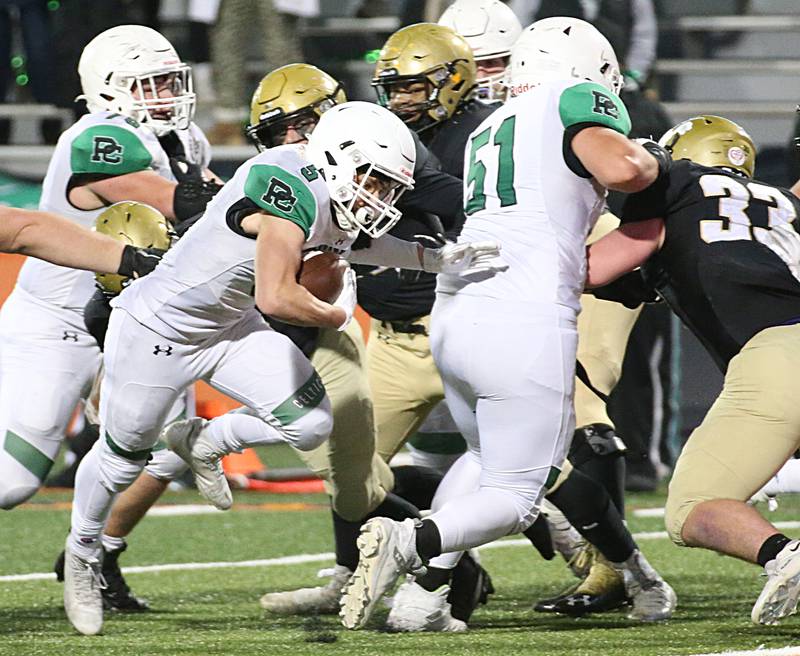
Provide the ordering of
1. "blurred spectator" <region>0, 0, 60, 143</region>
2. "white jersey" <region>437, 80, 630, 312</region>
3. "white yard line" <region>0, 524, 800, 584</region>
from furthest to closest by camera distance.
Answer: "blurred spectator" <region>0, 0, 60, 143</region>
"white yard line" <region>0, 524, 800, 584</region>
"white jersey" <region>437, 80, 630, 312</region>

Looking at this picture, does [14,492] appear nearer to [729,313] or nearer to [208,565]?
[208,565]

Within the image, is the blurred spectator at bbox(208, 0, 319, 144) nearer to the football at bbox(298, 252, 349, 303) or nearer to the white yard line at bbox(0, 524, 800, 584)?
the white yard line at bbox(0, 524, 800, 584)

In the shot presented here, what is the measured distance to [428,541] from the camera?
12.9 ft

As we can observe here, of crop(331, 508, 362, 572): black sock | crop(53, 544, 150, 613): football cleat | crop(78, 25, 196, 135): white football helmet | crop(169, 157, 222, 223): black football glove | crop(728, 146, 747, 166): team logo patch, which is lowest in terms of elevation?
crop(53, 544, 150, 613): football cleat

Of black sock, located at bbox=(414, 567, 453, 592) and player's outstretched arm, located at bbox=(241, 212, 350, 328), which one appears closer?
player's outstretched arm, located at bbox=(241, 212, 350, 328)

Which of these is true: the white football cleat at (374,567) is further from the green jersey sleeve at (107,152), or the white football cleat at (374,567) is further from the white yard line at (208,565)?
the white yard line at (208,565)

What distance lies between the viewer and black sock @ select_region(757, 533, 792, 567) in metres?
3.76

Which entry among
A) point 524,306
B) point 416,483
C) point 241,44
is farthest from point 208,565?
point 241,44

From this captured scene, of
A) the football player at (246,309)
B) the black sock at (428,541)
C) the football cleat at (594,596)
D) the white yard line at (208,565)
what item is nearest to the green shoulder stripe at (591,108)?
the football player at (246,309)

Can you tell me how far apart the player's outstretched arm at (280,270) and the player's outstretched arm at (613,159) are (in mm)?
→ 723

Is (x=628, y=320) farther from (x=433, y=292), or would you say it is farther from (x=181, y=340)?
(x=181, y=340)

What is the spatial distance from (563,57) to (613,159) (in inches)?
25.5

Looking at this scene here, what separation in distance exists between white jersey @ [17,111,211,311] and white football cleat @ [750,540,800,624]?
7.84 ft

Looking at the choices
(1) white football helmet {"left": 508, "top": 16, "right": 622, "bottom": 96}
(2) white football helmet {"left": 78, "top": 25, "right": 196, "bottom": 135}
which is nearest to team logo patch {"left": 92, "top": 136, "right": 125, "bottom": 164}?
(2) white football helmet {"left": 78, "top": 25, "right": 196, "bottom": 135}
